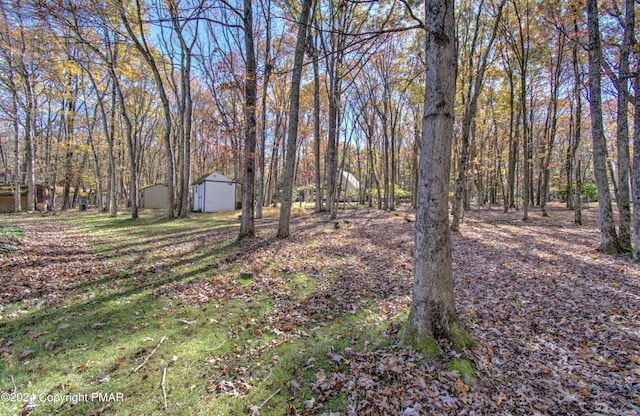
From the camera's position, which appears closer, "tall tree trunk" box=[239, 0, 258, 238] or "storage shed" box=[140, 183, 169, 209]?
"tall tree trunk" box=[239, 0, 258, 238]

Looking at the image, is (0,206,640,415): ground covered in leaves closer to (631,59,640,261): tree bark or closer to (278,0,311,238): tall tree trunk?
(631,59,640,261): tree bark

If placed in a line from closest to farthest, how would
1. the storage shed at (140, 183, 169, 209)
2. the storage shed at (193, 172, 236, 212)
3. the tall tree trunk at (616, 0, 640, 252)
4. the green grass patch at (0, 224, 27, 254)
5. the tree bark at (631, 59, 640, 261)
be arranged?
the tree bark at (631, 59, 640, 261) → the green grass patch at (0, 224, 27, 254) → the tall tree trunk at (616, 0, 640, 252) → the storage shed at (193, 172, 236, 212) → the storage shed at (140, 183, 169, 209)

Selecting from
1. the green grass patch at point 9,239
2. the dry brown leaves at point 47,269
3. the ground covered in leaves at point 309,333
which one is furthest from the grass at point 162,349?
the green grass patch at point 9,239

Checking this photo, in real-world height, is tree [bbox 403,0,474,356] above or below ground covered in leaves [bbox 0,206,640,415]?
above

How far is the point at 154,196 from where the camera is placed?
3067 cm

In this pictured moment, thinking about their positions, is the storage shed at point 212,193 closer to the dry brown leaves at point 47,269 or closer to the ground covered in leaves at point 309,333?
the dry brown leaves at point 47,269

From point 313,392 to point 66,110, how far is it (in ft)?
103

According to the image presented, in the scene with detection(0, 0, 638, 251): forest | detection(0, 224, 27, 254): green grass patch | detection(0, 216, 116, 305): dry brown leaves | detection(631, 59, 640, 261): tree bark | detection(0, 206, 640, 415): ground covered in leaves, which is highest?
detection(0, 0, 638, 251): forest

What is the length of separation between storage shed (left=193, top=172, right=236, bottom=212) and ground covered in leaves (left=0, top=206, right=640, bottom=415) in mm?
16137

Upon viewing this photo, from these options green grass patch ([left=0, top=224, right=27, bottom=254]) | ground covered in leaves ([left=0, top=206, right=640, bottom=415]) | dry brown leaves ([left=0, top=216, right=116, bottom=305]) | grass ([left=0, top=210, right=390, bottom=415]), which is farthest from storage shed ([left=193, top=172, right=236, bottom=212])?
grass ([left=0, top=210, right=390, bottom=415])

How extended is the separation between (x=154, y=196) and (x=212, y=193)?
39.3 feet

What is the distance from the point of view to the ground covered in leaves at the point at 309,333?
2523 mm

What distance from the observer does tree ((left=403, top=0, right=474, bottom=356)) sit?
2895mm

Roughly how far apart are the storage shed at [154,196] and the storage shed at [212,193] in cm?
907
